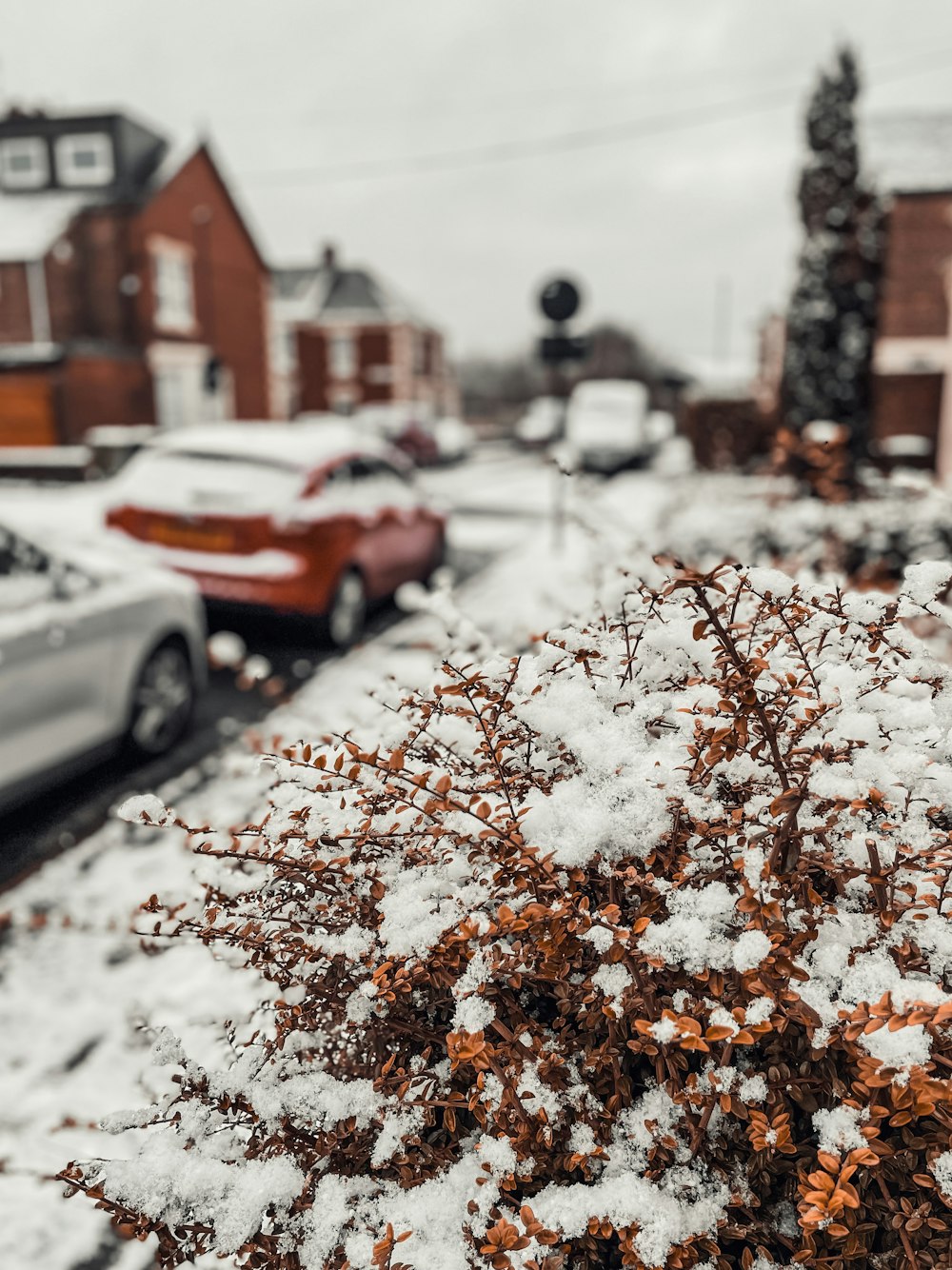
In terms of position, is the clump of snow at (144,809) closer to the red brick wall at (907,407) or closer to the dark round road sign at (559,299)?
the dark round road sign at (559,299)

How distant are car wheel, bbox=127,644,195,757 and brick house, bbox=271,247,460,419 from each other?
4118 cm

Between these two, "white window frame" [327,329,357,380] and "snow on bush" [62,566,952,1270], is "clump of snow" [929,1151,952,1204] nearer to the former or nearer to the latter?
"snow on bush" [62,566,952,1270]

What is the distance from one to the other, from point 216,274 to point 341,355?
16.7 m

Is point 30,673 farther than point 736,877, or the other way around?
point 30,673

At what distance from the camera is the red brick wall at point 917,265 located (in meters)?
23.2

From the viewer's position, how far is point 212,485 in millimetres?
7527

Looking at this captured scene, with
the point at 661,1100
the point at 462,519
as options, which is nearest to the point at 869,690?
the point at 661,1100

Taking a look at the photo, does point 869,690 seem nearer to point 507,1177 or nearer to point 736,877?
point 736,877

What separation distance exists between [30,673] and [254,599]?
9.87 ft

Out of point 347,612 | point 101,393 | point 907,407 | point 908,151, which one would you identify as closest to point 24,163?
point 101,393

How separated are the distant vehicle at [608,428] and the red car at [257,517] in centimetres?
1681

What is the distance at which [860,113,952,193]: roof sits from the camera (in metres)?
23.1

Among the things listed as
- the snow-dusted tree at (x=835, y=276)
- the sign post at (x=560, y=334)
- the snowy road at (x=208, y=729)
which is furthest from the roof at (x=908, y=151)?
the snowy road at (x=208, y=729)

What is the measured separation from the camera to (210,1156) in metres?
1.72
